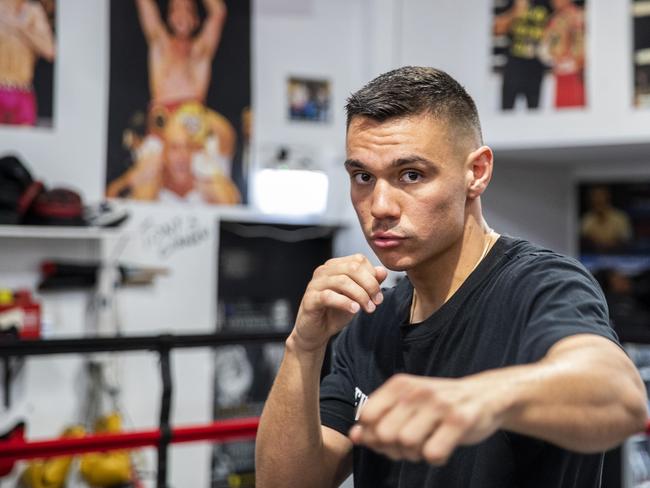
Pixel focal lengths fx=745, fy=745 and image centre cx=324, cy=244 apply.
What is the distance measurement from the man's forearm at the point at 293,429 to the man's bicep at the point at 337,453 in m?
0.02

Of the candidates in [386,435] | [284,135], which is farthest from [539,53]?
[386,435]

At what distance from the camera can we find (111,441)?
210 centimetres

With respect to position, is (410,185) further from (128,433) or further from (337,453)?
(128,433)

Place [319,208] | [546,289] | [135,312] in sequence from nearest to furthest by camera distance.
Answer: [546,289] → [135,312] → [319,208]

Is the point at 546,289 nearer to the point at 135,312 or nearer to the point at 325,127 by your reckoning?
the point at 135,312

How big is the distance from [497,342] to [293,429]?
38 centimetres

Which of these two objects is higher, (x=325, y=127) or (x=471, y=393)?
(x=325, y=127)

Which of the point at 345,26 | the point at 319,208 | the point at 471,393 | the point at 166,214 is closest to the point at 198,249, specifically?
the point at 166,214

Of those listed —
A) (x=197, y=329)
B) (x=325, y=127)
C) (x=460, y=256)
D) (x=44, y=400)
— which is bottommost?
(x=44, y=400)

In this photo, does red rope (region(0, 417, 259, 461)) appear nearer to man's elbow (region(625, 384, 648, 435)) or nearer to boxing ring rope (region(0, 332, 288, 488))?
boxing ring rope (region(0, 332, 288, 488))

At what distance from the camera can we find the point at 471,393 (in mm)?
660

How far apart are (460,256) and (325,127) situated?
11.9ft

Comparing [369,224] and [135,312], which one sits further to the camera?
[135,312]

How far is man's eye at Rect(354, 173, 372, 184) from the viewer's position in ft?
3.80
